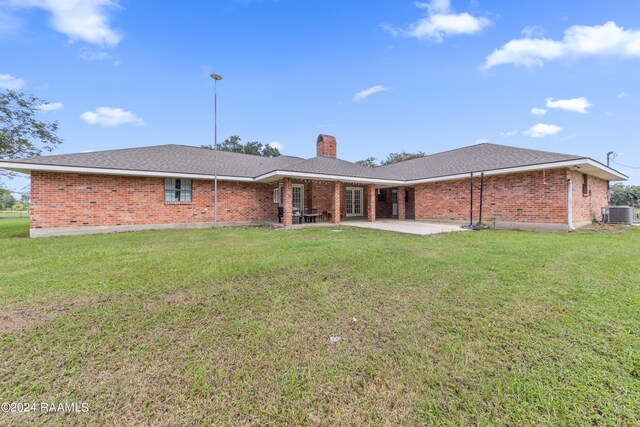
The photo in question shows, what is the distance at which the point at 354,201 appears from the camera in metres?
17.9

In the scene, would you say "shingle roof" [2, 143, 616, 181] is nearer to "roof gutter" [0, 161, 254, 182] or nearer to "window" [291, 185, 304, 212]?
"roof gutter" [0, 161, 254, 182]

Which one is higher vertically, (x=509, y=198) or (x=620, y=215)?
(x=509, y=198)

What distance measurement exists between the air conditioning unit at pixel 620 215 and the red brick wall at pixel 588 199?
65 cm

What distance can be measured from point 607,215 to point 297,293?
61.0ft

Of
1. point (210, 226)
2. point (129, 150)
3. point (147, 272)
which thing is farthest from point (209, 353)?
point (129, 150)

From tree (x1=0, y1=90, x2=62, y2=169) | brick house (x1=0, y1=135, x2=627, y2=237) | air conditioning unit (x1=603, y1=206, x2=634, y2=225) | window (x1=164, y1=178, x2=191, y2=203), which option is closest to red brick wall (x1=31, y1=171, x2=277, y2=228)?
brick house (x1=0, y1=135, x2=627, y2=237)

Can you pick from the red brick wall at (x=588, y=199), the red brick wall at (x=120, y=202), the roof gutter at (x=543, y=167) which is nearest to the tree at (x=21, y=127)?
the red brick wall at (x=120, y=202)

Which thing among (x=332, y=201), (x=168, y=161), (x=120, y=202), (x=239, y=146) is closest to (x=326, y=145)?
(x=332, y=201)

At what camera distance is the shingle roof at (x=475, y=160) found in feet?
36.3

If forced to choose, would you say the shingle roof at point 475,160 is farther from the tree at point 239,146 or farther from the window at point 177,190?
the tree at point 239,146

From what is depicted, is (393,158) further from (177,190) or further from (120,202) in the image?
(120,202)

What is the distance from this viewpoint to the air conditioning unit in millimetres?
12570

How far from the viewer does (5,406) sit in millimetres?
1690

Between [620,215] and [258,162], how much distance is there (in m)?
20.8
